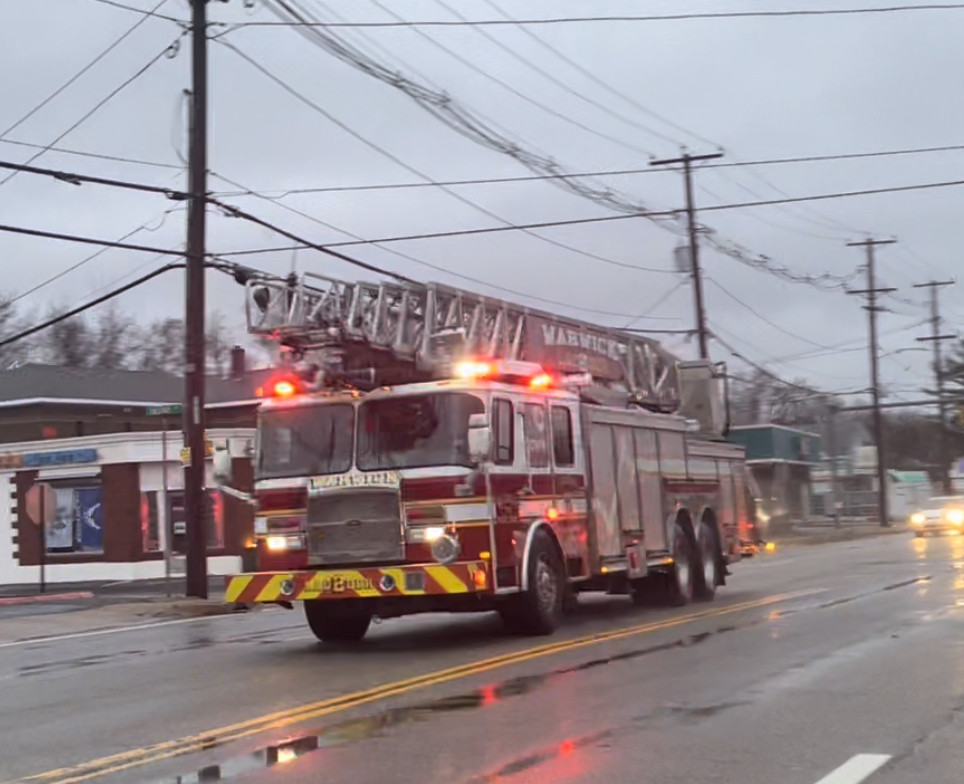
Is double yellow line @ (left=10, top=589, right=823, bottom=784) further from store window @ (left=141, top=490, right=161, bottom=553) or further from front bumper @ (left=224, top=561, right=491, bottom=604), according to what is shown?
store window @ (left=141, top=490, right=161, bottom=553)

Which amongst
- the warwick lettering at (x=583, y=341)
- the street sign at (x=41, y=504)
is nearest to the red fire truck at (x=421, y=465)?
the warwick lettering at (x=583, y=341)

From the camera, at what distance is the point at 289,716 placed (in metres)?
8.55

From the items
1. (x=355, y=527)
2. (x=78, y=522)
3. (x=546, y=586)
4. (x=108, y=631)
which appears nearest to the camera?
(x=355, y=527)

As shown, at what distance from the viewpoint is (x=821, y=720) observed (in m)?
7.87

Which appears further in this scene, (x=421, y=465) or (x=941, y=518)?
(x=941, y=518)

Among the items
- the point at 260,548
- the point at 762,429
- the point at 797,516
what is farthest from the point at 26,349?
the point at 260,548

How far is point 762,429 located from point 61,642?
5030cm

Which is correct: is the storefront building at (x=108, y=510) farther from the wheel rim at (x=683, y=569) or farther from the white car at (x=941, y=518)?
the white car at (x=941, y=518)

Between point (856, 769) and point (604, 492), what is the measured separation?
26.1 feet

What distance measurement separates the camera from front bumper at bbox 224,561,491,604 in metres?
11.7

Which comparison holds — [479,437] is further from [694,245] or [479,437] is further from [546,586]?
[694,245]

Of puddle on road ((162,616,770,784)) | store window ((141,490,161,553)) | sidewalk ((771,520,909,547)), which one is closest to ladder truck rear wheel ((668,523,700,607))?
puddle on road ((162,616,770,784))

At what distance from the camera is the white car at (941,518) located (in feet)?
141

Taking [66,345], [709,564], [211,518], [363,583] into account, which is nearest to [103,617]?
[363,583]
